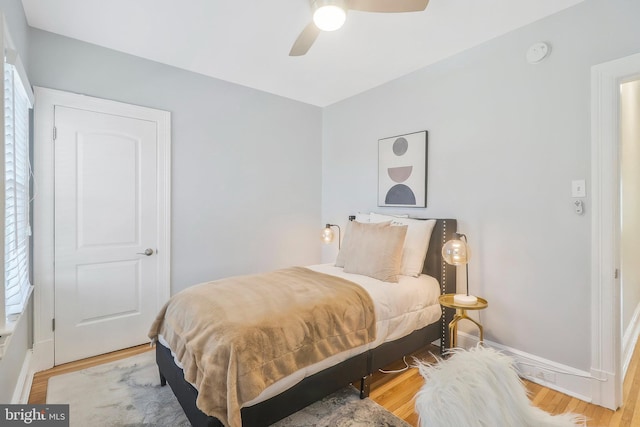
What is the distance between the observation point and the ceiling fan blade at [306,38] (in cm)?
195

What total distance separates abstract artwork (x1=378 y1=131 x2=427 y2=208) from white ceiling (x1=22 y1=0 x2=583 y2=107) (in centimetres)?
71

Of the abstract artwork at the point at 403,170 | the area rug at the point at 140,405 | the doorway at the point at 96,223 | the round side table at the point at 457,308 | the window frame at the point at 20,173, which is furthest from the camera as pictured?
the abstract artwork at the point at 403,170

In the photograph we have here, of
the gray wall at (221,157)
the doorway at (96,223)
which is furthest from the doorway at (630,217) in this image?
the doorway at (96,223)

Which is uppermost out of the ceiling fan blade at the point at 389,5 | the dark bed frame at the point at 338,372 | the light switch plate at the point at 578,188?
the ceiling fan blade at the point at 389,5

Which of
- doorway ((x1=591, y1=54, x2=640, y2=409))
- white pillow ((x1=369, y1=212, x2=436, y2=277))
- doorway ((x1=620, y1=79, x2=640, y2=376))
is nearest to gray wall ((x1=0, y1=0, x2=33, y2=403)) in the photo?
white pillow ((x1=369, y1=212, x2=436, y2=277))

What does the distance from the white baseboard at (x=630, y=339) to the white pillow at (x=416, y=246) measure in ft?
5.24

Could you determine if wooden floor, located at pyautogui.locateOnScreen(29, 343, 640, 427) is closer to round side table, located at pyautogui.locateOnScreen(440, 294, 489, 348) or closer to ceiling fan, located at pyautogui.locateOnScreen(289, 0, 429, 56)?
round side table, located at pyautogui.locateOnScreen(440, 294, 489, 348)

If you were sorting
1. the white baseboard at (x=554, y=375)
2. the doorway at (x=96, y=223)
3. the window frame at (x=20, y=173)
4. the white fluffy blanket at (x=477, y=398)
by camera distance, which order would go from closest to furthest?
the white fluffy blanket at (x=477, y=398) → the window frame at (x=20, y=173) → the white baseboard at (x=554, y=375) → the doorway at (x=96, y=223)

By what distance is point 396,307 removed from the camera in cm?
217

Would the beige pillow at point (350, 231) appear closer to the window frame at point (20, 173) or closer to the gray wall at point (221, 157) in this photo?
the gray wall at point (221, 157)

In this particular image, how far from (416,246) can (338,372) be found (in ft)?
4.12

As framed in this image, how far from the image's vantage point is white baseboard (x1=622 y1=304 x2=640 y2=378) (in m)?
2.29

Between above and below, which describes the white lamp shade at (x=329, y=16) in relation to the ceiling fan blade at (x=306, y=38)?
below

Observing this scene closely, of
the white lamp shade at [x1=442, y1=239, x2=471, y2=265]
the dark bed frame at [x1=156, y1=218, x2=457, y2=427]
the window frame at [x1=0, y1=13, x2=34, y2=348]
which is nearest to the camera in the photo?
the window frame at [x1=0, y1=13, x2=34, y2=348]
